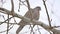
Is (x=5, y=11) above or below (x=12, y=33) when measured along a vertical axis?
above

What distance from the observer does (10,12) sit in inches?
49.7

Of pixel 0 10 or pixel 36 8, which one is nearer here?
pixel 0 10

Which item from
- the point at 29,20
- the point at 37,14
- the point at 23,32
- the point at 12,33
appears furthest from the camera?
the point at 37,14

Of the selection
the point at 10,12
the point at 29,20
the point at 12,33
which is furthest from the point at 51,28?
the point at 12,33

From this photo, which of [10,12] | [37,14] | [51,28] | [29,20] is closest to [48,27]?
[51,28]

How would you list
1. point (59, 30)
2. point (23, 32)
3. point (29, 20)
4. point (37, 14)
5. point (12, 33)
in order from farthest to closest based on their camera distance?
point (37, 14), point (12, 33), point (23, 32), point (29, 20), point (59, 30)

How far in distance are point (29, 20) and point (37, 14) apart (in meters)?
2.98

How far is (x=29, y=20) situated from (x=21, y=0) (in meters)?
0.74

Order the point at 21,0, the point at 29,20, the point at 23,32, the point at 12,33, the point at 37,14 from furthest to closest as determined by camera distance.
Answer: the point at 37,14 → the point at 12,33 → the point at 23,32 → the point at 21,0 → the point at 29,20

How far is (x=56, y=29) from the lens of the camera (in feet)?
3.68

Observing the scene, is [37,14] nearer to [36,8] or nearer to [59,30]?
[36,8]

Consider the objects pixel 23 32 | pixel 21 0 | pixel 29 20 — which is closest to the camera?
pixel 29 20

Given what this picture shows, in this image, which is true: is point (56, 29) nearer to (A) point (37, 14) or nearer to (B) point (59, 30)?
(B) point (59, 30)

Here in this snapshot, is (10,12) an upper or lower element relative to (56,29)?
upper
